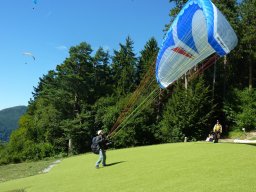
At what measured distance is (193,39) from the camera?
44.3 feet

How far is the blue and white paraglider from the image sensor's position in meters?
12.5

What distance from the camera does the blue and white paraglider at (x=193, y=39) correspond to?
41.0 feet

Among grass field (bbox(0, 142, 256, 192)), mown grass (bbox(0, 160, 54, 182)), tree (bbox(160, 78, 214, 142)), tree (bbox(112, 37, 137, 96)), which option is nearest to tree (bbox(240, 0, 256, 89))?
tree (bbox(160, 78, 214, 142))

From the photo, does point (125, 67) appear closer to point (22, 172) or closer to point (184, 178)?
point (22, 172)

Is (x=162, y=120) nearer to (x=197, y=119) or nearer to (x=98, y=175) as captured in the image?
(x=197, y=119)

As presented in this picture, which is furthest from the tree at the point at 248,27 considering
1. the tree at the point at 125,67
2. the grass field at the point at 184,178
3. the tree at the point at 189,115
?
the grass field at the point at 184,178

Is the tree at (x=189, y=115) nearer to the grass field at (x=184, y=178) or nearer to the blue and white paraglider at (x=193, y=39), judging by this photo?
the blue and white paraglider at (x=193, y=39)

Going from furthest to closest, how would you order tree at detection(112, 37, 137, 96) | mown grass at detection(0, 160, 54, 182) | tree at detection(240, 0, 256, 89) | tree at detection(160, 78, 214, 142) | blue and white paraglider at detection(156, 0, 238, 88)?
tree at detection(112, 37, 137, 96) → tree at detection(240, 0, 256, 89) → tree at detection(160, 78, 214, 142) → mown grass at detection(0, 160, 54, 182) → blue and white paraglider at detection(156, 0, 238, 88)

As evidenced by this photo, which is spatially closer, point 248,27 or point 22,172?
point 22,172

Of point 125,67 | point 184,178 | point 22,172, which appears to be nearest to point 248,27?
point 125,67

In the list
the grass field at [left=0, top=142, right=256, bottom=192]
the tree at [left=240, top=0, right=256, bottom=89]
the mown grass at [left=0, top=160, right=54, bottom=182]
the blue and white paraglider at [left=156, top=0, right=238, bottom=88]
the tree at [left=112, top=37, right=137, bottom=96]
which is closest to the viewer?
the grass field at [left=0, top=142, right=256, bottom=192]

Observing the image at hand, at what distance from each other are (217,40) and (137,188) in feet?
21.2

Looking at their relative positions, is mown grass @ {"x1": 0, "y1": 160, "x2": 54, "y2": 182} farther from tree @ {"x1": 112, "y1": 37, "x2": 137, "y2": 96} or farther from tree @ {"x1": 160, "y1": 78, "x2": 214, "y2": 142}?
tree @ {"x1": 112, "y1": 37, "x2": 137, "y2": 96}

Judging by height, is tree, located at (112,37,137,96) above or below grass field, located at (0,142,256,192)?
above
